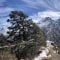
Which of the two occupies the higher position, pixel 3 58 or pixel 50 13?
pixel 50 13

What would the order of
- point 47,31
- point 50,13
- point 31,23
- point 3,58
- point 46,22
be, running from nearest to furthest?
point 3,58 < point 31,23 < point 50,13 < point 47,31 < point 46,22

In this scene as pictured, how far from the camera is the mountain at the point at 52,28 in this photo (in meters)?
11.8

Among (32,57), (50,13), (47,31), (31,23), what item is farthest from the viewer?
(47,31)

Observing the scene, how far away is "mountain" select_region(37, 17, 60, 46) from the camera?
1183 centimetres

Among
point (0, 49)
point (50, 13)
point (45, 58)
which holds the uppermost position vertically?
point (50, 13)

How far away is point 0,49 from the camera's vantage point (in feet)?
25.8

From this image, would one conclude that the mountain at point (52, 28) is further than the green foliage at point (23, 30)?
Yes

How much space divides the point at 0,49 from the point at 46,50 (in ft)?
8.85

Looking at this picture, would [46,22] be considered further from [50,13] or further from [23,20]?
[23,20]

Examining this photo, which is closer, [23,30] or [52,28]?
[23,30]

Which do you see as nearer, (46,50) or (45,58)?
(45,58)

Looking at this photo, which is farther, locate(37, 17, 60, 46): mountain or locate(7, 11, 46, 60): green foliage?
locate(37, 17, 60, 46): mountain

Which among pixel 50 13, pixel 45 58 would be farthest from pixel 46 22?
pixel 45 58

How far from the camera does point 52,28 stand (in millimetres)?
12359
